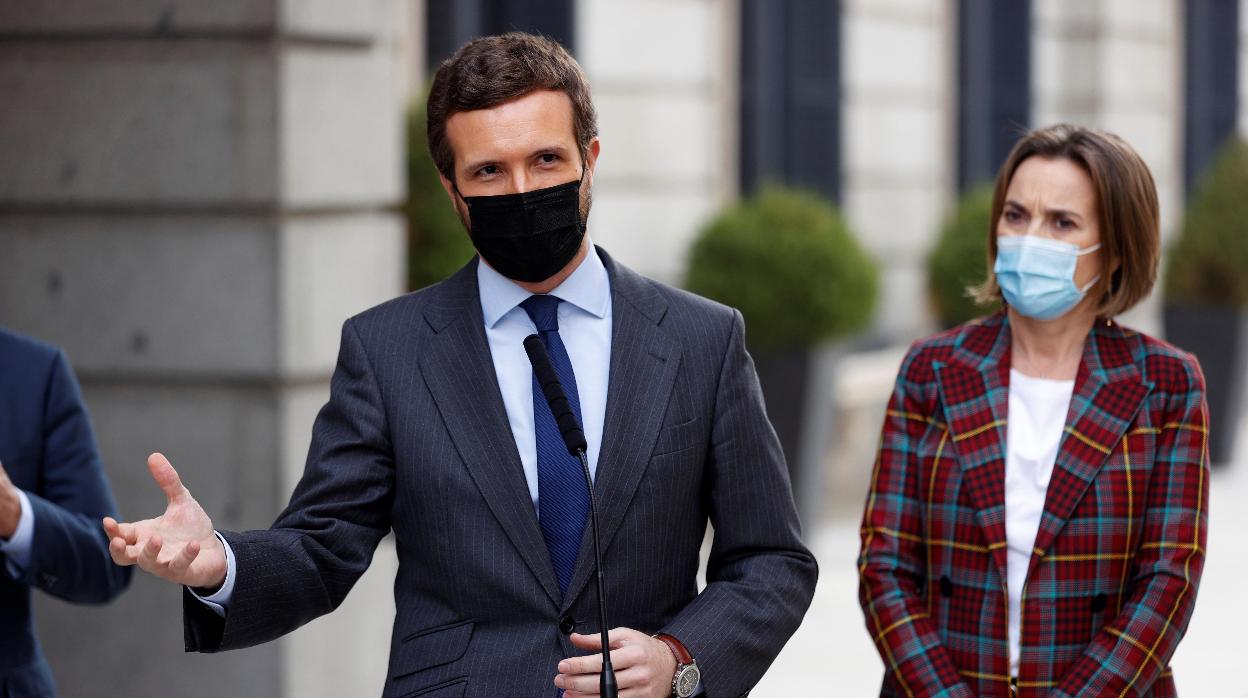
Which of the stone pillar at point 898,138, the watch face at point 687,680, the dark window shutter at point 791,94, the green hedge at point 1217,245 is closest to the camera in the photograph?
the watch face at point 687,680

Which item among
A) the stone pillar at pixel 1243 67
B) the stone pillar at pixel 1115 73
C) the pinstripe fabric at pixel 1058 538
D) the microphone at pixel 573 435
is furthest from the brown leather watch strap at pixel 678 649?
the stone pillar at pixel 1243 67

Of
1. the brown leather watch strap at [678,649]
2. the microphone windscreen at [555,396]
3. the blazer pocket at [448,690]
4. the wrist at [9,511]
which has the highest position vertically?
the microphone windscreen at [555,396]

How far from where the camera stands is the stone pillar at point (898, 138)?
12617 mm

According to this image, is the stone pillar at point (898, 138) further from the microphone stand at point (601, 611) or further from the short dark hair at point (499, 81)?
the microphone stand at point (601, 611)

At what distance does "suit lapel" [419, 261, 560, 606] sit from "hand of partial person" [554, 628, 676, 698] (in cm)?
21

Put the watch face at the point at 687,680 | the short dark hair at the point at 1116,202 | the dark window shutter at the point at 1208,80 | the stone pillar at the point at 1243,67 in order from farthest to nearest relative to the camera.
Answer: the stone pillar at the point at 1243,67
the dark window shutter at the point at 1208,80
the short dark hair at the point at 1116,202
the watch face at the point at 687,680

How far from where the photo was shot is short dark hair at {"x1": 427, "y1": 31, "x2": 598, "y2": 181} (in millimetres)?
3061

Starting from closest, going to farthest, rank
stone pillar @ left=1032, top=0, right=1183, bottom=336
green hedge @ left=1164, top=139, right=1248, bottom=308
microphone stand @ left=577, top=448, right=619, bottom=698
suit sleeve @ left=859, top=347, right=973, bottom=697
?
microphone stand @ left=577, top=448, right=619, bottom=698 < suit sleeve @ left=859, top=347, right=973, bottom=697 < green hedge @ left=1164, top=139, right=1248, bottom=308 < stone pillar @ left=1032, top=0, right=1183, bottom=336

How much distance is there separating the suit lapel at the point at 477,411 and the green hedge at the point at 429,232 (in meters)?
3.96

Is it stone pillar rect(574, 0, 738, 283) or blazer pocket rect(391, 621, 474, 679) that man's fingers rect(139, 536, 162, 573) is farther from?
stone pillar rect(574, 0, 738, 283)

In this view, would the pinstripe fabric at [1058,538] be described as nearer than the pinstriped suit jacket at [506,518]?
No

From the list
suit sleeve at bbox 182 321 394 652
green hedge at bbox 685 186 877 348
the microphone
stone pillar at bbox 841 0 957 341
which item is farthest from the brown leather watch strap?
stone pillar at bbox 841 0 957 341

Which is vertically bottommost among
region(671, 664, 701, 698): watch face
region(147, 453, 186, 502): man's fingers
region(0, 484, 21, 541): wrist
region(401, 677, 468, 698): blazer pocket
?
region(401, 677, 468, 698): blazer pocket

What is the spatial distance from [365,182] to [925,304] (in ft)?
24.7
